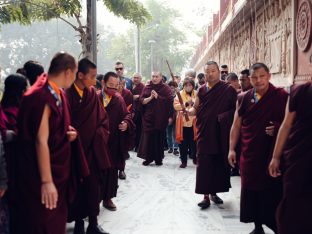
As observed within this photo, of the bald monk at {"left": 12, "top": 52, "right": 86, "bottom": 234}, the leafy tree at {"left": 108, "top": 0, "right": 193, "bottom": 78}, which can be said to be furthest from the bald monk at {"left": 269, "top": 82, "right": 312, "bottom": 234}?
the leafy tree at {"left": 108, "top": 0, "right": 193, "bottom": 78}

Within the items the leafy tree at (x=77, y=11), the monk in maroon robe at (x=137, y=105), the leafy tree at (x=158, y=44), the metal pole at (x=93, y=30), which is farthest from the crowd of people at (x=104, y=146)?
the leafy tree at (x=158, y=44)

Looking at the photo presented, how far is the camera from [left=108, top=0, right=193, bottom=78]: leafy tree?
4553 cm

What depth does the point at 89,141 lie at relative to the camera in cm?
421

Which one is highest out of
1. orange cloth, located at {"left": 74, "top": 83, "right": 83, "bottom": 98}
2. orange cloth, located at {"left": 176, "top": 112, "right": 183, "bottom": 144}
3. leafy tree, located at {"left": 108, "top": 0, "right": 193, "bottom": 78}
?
leafy tree, located at {"left": 108, "top": 0, "right": 193, "bottom": 78}

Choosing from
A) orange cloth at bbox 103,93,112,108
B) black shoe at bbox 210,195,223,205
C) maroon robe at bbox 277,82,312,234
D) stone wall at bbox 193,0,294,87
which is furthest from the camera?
stone wall at bbox 193,0,294,87

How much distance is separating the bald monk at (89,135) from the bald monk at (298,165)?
173 cm

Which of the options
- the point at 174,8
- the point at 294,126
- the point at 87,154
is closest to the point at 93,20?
the point at 87,154

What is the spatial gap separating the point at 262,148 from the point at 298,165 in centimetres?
99

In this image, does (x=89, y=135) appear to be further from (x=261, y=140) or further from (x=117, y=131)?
(x=261, y=140)

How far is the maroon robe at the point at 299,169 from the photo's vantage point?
3.09 metres

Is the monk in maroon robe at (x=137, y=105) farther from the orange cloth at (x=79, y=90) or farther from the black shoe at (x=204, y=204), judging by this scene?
the orange cloth at (x=79, y=90)

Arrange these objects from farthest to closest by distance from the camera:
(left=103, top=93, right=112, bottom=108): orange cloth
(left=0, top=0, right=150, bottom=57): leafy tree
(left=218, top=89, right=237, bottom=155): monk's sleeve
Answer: (left=0, top=0, right=150, bottom=57): leafy tree, (left=218, top=89, right=237, bottom=155): monk's sleeve, (left=103, top=93, right=112, bottom=108): orange cloth

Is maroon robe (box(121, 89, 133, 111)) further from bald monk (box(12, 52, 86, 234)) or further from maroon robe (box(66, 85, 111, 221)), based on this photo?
bald monk (box(12, 52, 86, 234))

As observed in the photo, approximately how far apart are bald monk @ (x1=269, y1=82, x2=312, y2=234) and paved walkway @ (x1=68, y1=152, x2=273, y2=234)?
53.3 inches
